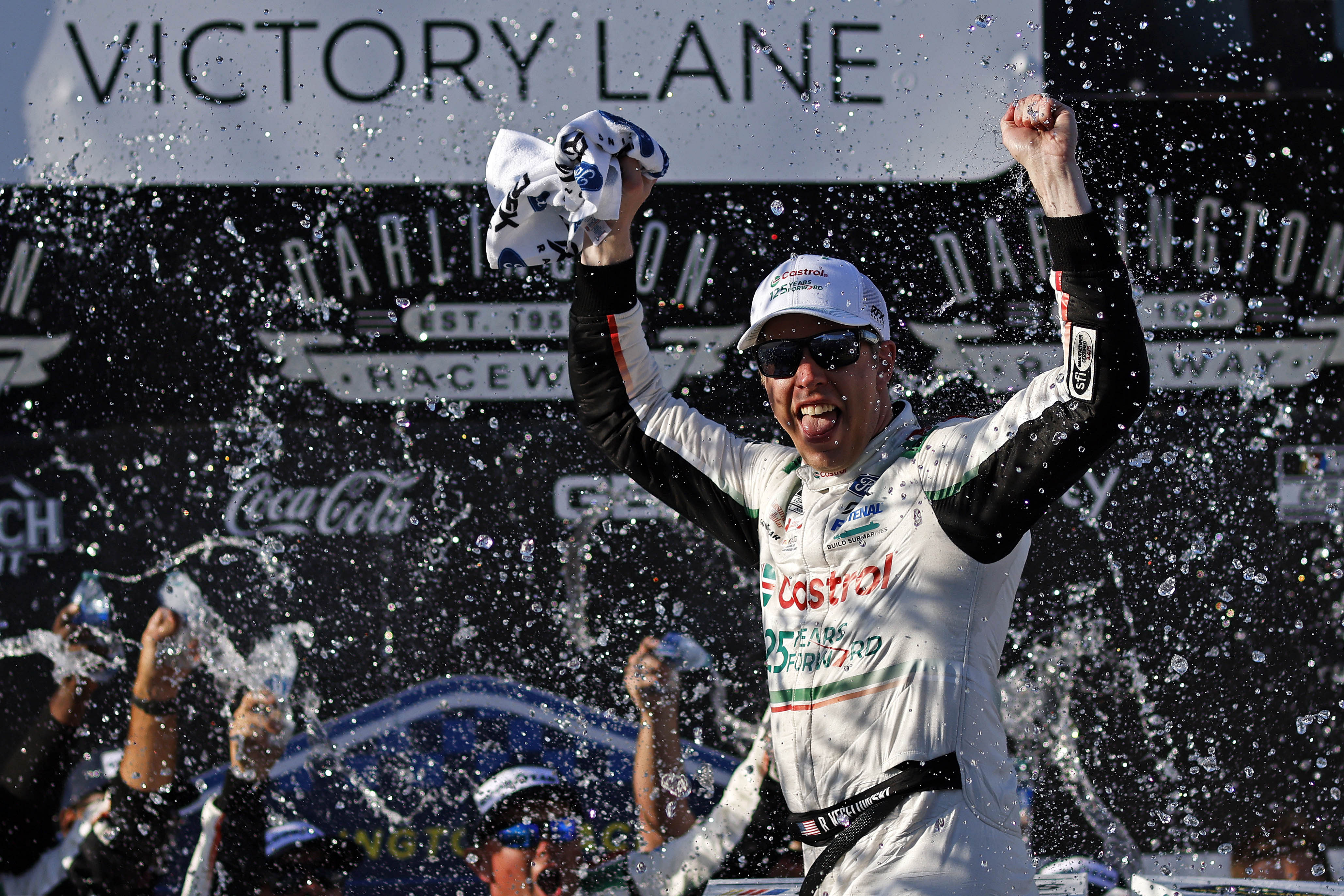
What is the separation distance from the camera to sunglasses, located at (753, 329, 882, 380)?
6.94 feet

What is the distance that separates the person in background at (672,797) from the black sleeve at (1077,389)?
2163mm

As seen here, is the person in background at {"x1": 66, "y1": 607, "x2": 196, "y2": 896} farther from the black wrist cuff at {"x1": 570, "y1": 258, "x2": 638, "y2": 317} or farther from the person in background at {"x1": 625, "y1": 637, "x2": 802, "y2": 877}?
the black wrist cuff at {"x1": 570, "y1": 258, "x2": 638, "y2": 317}

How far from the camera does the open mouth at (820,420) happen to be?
83.1 inches

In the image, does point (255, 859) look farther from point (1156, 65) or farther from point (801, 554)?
point (1156, 65)

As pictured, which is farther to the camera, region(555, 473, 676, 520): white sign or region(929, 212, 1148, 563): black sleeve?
region(555, 473, 676, 520): white sign

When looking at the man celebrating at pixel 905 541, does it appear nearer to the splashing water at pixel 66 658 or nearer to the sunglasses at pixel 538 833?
the sunglasses at pixel 538 833

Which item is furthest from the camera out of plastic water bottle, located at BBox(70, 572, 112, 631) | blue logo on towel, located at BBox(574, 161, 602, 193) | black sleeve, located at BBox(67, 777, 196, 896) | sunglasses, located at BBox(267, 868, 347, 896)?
plastic water bottle, located at BBox(70, 572, 112, 631)

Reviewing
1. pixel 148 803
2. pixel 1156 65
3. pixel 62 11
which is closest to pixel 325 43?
pixel 62 11

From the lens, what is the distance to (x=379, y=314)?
4762mm

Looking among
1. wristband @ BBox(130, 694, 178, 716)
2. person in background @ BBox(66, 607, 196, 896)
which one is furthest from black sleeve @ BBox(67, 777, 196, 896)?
wristband @ BBox(130, 694, 178, 716)

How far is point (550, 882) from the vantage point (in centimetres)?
376

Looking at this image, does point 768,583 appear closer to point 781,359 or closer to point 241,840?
point 781,359

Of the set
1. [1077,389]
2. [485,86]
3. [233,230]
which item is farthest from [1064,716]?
[233,230]

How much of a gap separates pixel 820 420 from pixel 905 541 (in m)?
0.27
